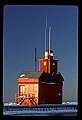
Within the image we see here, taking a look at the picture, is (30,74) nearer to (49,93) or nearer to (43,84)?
(43,84)

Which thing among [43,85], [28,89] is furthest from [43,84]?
[28,89]

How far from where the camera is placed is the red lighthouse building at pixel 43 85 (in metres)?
1.94

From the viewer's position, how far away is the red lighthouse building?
1.94 metres

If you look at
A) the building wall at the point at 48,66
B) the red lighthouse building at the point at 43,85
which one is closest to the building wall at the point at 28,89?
the red lighthouse building at the point at 43,85

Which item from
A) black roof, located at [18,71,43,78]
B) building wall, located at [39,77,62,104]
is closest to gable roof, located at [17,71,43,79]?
black roof, located at [18,71,43,78]

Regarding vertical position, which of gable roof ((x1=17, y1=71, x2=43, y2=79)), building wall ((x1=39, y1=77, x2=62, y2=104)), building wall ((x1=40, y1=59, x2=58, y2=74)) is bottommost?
building wall ((x1=39, y1=77, x2=62, y2=104))

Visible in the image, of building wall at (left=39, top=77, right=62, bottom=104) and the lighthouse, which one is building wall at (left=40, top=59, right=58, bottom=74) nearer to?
A: the lighthouse

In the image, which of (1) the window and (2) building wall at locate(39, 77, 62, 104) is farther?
(2) building wall at locate(39, 77, 62, 104)
